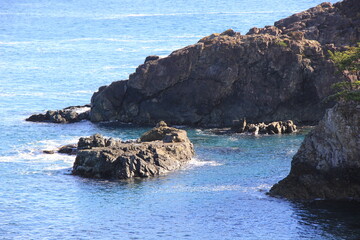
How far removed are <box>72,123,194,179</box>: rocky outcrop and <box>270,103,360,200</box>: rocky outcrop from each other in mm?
16102

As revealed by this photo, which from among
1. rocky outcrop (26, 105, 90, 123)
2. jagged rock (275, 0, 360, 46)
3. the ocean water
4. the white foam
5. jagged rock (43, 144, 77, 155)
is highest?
jagged rock (275, 0, 360, 46)

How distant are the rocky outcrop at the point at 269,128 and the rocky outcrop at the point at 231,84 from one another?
496cm

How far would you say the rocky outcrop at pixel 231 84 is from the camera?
117500mm

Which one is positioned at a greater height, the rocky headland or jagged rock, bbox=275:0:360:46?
jagged rock, bbox=275:0:360:46

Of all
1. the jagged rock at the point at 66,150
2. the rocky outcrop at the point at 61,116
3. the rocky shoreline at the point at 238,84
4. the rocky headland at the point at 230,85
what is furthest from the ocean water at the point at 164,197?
the rocky headland at the point at 230,85

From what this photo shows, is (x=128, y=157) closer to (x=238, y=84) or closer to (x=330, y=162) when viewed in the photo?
(x=330, y=162)

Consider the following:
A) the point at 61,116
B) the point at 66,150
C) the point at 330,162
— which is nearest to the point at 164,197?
the point at 330,162

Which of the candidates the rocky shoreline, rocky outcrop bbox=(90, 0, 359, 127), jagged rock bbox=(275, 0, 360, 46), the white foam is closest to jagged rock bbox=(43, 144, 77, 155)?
the rocky shoreline

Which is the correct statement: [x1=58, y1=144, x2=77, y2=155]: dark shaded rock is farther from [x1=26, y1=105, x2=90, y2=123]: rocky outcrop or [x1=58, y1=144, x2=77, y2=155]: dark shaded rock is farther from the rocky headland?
[x1=26, y1=105, x2=90, y2=123]: rocky outcrop

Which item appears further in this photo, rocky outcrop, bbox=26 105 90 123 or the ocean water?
rocky outcrop, bbox=26 105 90 123

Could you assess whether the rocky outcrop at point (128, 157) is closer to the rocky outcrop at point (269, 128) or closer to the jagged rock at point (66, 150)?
the jagged rock at point (66, 150)

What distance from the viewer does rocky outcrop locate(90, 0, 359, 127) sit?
385 feet

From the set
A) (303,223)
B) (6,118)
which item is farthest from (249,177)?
(6,118)

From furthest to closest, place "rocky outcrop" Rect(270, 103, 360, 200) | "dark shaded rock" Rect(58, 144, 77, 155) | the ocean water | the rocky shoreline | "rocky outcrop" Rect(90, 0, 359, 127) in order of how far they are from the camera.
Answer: "rocky outcrop" Rect(90, 0, 359, 127), the rocky shoreline, "dark shaded rock" Rect(58, 144, 77, 155), "rocky outcrop" Rect(270, 103, 360, 200), the ocean water
